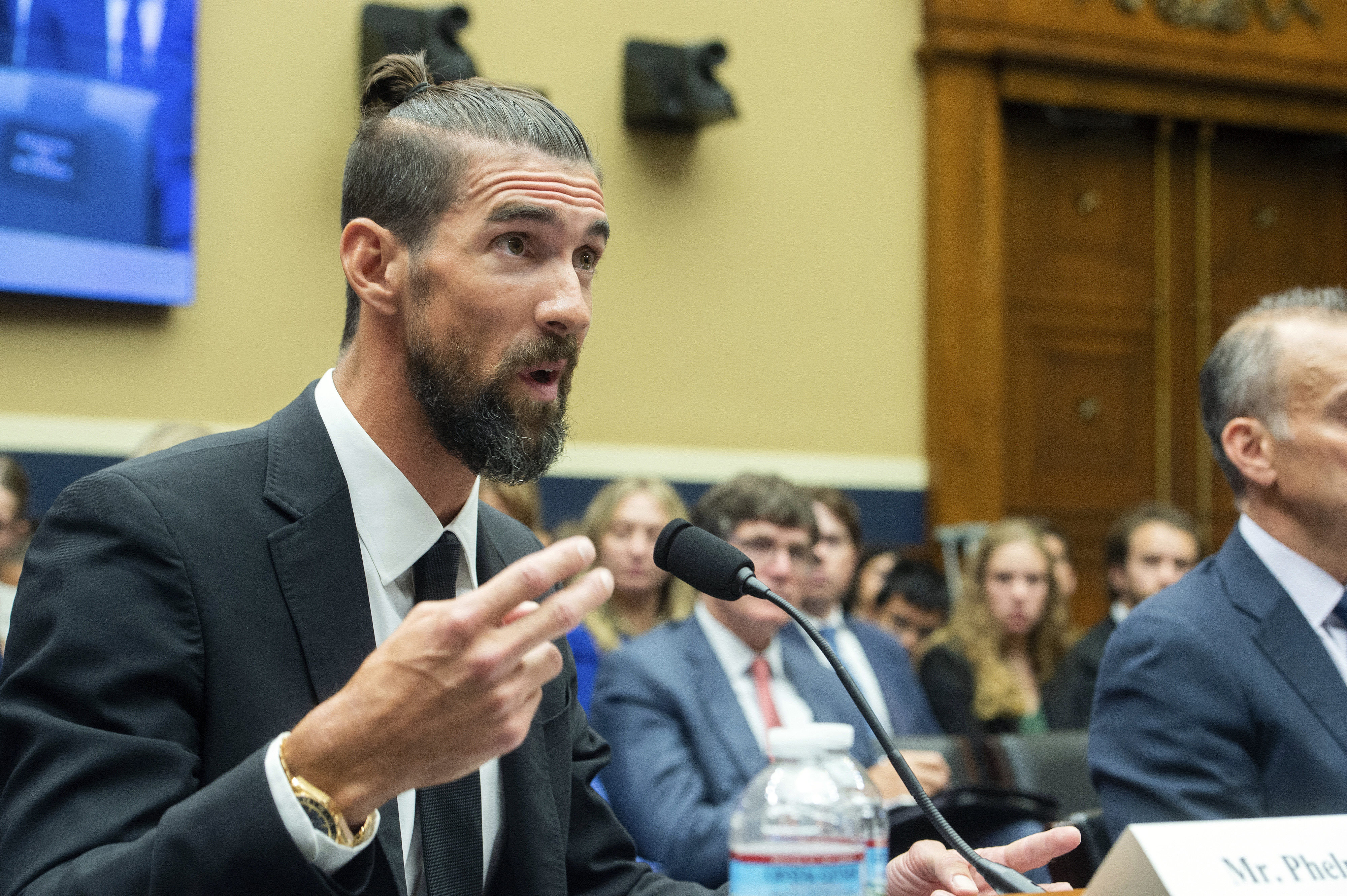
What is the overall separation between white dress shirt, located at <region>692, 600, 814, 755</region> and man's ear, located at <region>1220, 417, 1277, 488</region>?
127cm

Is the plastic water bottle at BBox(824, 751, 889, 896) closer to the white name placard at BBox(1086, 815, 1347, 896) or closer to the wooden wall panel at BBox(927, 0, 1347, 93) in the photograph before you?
the white name placard at BBox(1086, 815, 1347, 896)

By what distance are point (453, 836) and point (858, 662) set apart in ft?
8.92

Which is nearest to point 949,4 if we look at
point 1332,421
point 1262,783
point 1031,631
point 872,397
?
point 872,397

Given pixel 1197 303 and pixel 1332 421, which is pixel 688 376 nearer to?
pixel 1197 303

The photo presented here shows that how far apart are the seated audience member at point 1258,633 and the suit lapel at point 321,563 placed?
1.14 m

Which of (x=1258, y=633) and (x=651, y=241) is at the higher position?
(x=651, y=241)

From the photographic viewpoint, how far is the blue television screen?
469 cm

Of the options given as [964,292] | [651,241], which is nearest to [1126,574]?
[964,292]

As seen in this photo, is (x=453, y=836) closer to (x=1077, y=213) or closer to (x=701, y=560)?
(x=701, y=560)

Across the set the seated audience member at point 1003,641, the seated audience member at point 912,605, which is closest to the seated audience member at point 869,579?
the seated audience member at point 912,605

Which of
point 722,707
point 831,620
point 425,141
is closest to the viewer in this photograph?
point 425,141

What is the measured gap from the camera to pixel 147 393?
4977 millimetres

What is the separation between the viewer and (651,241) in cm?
586

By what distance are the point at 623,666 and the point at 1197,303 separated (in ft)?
15.7
